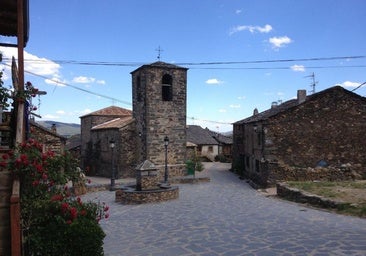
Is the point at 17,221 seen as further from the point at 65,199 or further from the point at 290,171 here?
the point at 290,171

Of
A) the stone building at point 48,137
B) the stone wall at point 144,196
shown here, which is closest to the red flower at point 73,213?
the stone wall at point 144,196

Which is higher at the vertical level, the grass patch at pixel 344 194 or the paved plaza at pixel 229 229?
the grass patch at pixel 344 194

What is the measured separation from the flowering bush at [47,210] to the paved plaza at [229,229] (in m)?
2.65

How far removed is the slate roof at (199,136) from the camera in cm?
5197

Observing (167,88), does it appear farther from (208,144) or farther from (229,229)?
(208,144)

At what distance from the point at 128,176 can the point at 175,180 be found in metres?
5.22

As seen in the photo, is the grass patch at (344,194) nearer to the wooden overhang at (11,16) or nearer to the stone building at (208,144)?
the wooden overhang at (11,16)

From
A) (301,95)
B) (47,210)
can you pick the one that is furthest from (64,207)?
(301,95)

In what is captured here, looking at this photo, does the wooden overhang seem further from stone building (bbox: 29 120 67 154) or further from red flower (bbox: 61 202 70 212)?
stone building (bbox: 29 120 67 154)

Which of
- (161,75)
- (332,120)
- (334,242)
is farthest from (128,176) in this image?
(334,242)

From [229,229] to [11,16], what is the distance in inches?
353

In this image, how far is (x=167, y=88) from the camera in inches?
1217

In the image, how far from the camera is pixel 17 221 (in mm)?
5973

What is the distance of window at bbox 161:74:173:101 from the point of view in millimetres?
30328
